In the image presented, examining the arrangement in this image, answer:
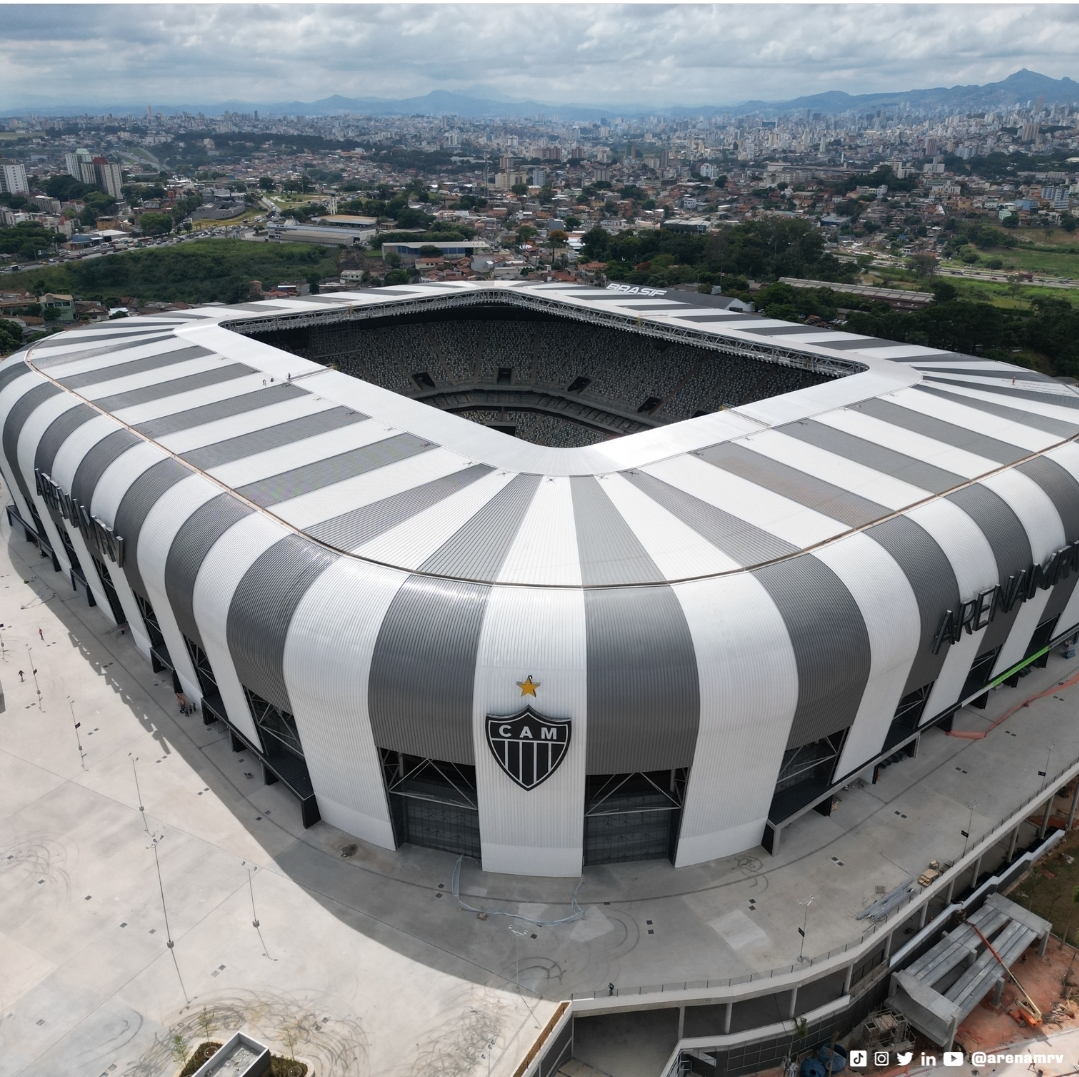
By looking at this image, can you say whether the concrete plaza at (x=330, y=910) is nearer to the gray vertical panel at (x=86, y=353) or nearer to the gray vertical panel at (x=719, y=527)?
the gray vertical panel at (x=719, y=527)

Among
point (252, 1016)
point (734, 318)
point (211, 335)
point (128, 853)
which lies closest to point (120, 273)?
point (211, 335)

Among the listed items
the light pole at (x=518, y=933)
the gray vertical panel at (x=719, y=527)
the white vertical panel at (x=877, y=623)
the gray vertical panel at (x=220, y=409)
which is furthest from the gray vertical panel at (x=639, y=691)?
the gray vertical panel at (x=220, y=409)

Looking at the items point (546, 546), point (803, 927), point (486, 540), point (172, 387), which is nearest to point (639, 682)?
point (546, 546)

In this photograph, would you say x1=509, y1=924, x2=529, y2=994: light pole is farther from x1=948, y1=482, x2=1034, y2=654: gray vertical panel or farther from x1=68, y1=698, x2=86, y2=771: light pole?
x1=948, y1=482, x2=1034, y2=654: gray vertical panel

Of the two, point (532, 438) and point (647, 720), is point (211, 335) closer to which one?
point (532, 438)

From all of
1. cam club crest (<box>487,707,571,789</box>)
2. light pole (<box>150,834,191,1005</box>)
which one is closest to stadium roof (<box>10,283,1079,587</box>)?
cam club crest (<box>487,707,571,789</box>)

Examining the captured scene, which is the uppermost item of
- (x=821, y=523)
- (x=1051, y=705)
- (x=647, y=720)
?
(x=821, y=523)

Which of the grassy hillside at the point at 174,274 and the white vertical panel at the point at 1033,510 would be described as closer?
the white vertical panel at the point at 1033,510
